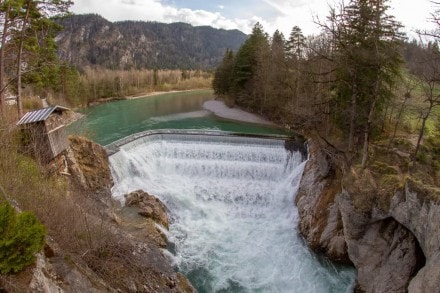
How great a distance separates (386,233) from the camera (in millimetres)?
10438

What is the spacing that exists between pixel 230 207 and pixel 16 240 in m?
13.1

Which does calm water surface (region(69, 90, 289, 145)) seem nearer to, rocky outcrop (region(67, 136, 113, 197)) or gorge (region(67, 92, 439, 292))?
gorge (region(67, 92, 439, 292))

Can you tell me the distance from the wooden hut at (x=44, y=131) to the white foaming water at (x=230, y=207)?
15.7 feet

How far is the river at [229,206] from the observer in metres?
12.1

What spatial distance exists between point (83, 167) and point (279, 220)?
10130 millimetres

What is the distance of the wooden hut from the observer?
1204 cm

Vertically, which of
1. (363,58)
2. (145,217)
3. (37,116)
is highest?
(363,58)

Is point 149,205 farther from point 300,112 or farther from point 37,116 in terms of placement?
point 300,112

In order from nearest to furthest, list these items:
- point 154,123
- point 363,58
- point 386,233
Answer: point 386,233, point 363,58, point 154,123

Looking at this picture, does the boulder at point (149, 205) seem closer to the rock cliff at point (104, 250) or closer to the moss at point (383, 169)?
the rock cliff at point (104, 250)

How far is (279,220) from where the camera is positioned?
16.3m

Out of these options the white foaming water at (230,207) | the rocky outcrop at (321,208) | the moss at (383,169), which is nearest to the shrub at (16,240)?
the white foaming water at (230,207)

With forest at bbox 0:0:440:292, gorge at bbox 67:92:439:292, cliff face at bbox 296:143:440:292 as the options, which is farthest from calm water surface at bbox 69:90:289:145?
cliff face at bbox 296:143:440:292

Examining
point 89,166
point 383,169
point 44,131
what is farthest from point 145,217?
A: point 383,169
